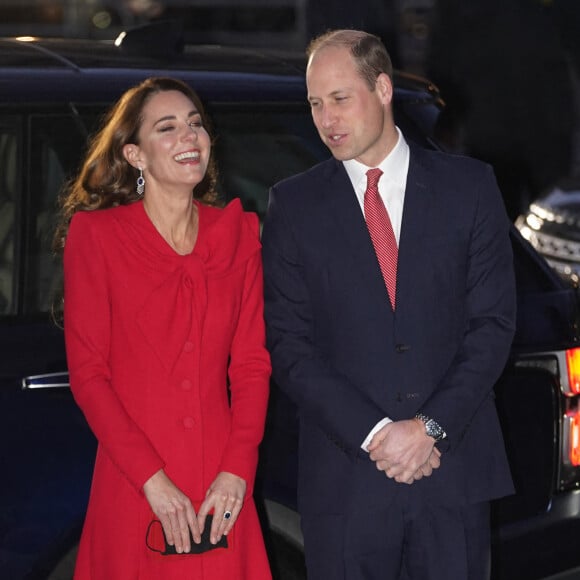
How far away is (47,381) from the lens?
13.0ft

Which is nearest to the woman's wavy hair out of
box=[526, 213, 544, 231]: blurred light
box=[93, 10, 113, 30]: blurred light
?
box=[526, 213, 544, 231]: blurred light

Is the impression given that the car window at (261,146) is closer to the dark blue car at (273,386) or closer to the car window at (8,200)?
the dark blue car at (273,386)

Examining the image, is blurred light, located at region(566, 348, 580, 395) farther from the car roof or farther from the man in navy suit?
the car roof

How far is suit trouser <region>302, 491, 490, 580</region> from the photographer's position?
3.92m

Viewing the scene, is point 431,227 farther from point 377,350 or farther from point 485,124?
point 485,124

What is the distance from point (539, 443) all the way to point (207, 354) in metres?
1.10

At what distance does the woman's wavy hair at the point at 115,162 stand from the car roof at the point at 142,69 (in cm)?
31

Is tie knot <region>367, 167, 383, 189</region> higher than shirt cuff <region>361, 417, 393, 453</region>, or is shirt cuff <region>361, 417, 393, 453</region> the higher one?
tie knot <region>367, 167, 383, 189</region>

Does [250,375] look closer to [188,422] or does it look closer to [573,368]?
[188,422]

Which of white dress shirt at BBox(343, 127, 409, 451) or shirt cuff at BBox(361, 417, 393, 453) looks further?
white dress shirt at BBox(343, 127, 409, 451)

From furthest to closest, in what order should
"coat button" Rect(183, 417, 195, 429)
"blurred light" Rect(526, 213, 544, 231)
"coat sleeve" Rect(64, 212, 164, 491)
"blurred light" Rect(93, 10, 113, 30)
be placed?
"blurred light" Rect(93, 10, 113, 30) < "blurred light" Rect(526, 213, 544, 231) < "coat button" Rect(183, 417, 195, 429) < "coat sleeve" Rect(64, 212, 164, 491)

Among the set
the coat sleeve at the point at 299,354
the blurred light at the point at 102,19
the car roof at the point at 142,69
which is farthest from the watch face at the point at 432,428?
the blurred light at the point at 102,19

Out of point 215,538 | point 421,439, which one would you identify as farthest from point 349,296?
point 215,538

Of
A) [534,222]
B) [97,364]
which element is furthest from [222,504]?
[534,222]
